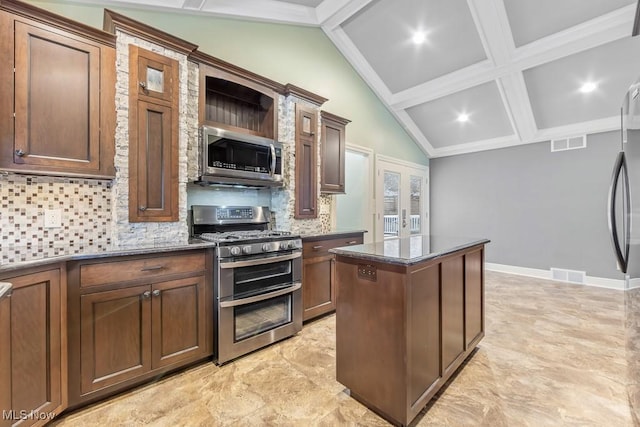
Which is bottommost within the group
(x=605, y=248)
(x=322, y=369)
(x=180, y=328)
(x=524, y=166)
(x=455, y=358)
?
(x=322, y=369)

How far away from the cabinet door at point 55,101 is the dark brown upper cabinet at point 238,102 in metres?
0.79

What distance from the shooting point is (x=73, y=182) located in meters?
2.01

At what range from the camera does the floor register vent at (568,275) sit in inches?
175

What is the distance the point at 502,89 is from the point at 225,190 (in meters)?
4.18

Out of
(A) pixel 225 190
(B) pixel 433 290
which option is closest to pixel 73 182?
(A) pixel 225 190

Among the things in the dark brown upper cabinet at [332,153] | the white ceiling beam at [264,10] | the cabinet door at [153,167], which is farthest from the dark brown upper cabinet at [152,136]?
the dark brown upper cabinet at [332,153]

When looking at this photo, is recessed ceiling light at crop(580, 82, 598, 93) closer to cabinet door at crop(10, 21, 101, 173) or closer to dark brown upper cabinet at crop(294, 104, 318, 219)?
dark brown upper cabinet at crop(294, 104, 318, 219)

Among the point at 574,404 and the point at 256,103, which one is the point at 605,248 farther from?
the point at 256,103

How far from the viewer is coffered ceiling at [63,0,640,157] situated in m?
3.14

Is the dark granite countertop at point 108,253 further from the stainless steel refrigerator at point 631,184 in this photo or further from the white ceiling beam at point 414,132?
the white ceiling beam at point 414,132

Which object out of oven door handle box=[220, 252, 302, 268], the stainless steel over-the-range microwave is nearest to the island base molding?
oven door handle box=[220, 252, 302, 268]

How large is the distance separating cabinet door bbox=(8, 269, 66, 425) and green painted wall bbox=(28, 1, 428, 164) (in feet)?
6.91

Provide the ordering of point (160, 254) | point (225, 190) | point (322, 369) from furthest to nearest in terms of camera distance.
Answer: point (225, 190), point (322, 369), point (160, 254)

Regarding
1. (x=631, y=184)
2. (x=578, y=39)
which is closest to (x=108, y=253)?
(x=631, y=184)
